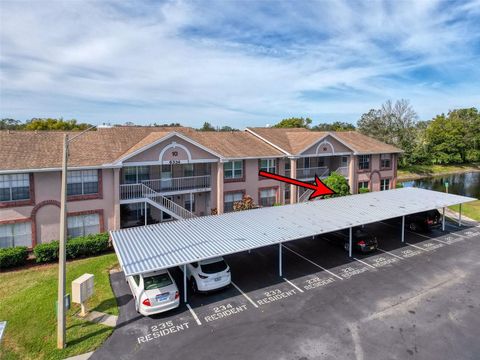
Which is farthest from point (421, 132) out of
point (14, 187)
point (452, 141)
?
point (14, 187)

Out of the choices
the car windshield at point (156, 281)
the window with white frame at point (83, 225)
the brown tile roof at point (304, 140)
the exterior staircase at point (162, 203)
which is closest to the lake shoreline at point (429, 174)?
the brown tile roof at point (304, 140)

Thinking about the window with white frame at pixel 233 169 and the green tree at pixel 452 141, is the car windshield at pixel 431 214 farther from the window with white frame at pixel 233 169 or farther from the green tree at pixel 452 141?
the green tree at pixel 452 141

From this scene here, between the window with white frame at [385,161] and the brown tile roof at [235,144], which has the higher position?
the brown tile roof at [235,144]

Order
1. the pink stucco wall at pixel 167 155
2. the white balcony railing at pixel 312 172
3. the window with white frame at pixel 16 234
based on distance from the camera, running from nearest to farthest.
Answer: the window with white frame at pixel 16 234, the pink stucco wall at pixel 167 155, the white balcony railing at pixel 312 172

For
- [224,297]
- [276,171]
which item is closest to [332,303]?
[224,297]

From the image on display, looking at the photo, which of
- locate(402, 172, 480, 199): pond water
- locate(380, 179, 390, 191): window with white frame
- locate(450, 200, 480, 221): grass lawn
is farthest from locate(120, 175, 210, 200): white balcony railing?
locate(402, 172, 480, 199): pond water

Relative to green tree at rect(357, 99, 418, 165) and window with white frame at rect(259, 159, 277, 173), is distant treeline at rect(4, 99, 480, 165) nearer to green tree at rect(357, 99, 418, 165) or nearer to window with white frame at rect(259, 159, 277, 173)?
green tree at rect(357, 99, 418, 165)
